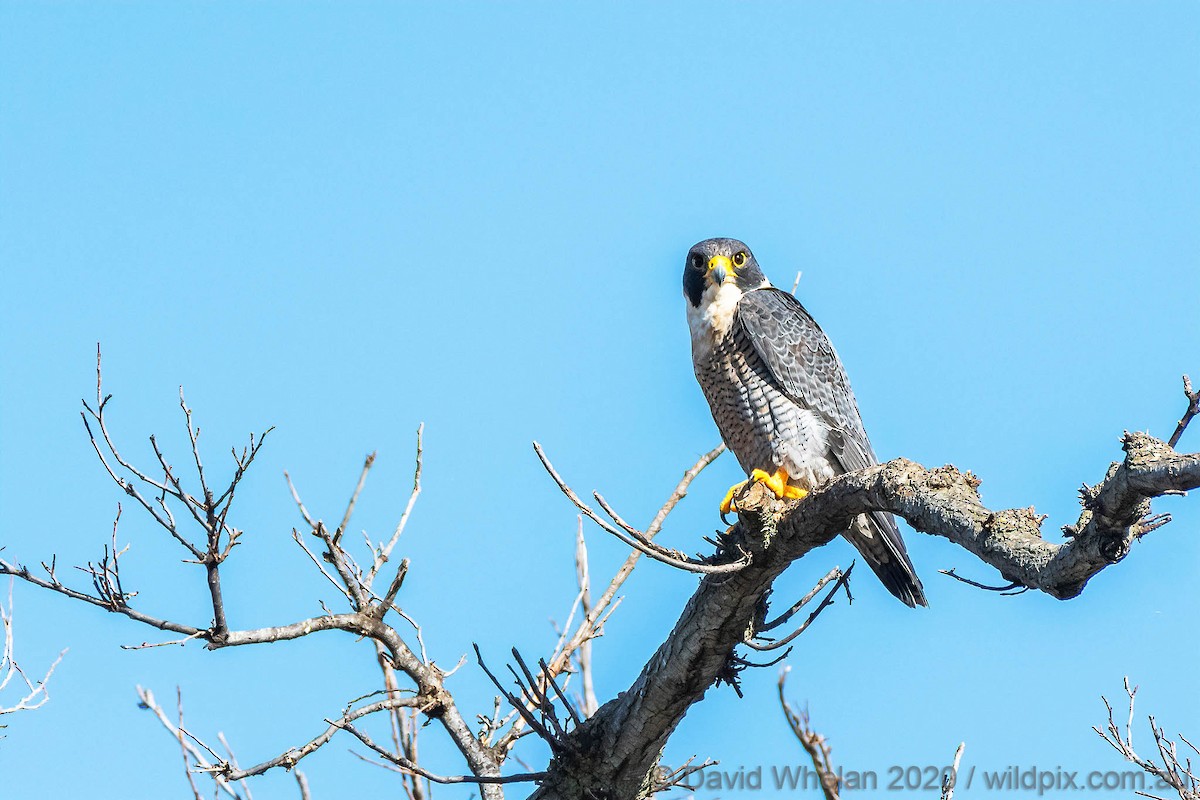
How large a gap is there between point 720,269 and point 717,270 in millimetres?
17

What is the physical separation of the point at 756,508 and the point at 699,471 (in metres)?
1.34

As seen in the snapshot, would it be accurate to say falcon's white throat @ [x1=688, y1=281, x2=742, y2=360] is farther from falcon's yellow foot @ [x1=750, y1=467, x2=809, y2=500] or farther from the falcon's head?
falcon's yellow foot @ [x1=750, y1=467, x2=809, y2=500]

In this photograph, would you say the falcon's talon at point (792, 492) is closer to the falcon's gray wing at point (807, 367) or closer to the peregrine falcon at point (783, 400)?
the peregrine falcon at point (783, 400)

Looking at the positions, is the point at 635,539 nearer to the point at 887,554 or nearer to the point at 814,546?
the point at 814,546

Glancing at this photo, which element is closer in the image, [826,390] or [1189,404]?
[1189,404]

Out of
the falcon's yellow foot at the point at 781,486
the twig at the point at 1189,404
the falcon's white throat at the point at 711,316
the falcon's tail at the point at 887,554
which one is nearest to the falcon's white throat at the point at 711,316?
the falcon's white throat at the point at 711,316

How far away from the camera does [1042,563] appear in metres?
2.55

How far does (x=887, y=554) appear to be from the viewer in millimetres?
4965

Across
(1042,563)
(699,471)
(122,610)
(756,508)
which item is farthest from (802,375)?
(122,610)

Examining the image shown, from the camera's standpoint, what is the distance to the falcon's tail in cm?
473

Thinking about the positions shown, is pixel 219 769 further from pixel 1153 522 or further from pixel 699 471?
pixel 1153 522

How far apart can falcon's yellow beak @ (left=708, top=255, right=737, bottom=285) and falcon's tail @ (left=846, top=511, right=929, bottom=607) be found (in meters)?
1.51

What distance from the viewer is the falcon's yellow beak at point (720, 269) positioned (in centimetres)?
574

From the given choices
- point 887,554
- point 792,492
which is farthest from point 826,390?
point 887,554
